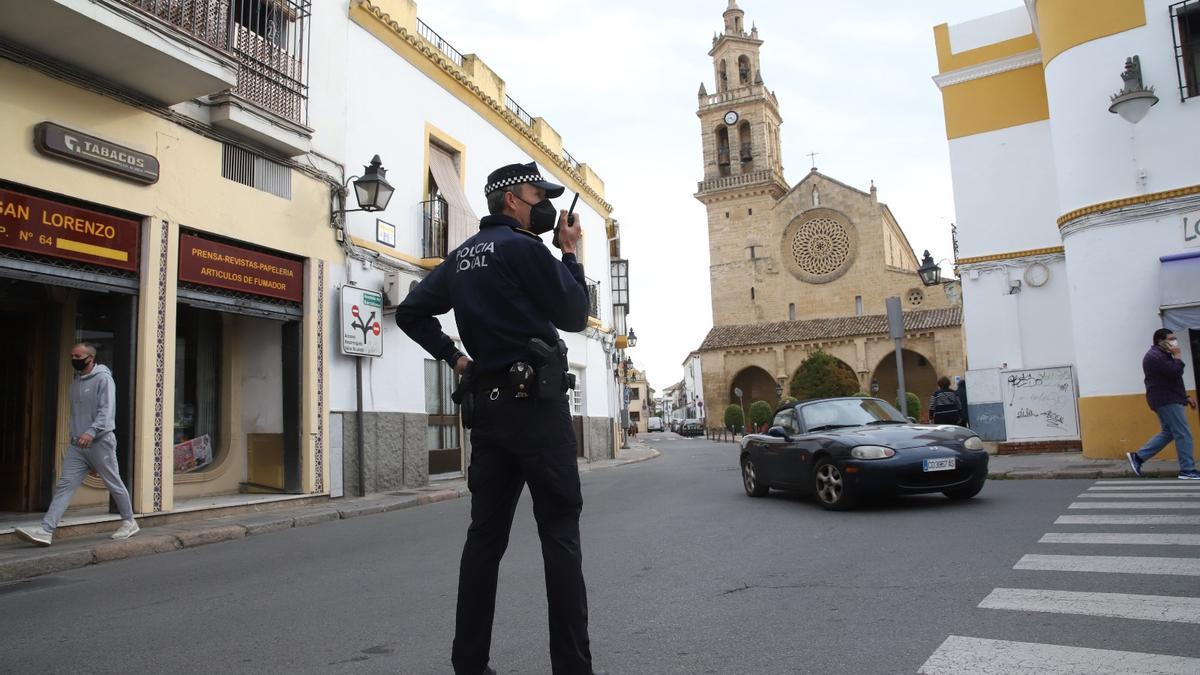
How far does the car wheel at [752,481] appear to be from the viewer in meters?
9.64

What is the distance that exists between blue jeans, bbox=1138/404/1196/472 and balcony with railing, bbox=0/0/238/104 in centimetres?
1133

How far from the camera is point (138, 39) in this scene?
26.3 feet

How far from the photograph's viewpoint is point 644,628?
379 centimetres

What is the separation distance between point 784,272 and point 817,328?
500cm

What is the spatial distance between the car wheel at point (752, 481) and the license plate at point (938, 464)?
7.38ft

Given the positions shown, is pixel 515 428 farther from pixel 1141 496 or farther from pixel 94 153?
pixel 94 153

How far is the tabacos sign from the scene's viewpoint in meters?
7.88

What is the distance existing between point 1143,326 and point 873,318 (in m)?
40.2

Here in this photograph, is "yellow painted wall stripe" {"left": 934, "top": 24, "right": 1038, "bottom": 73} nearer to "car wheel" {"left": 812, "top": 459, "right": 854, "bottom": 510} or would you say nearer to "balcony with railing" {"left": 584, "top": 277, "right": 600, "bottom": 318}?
"balcony with railing" {"left": 584, "top": 277, "right": 600, "bottom": 318}

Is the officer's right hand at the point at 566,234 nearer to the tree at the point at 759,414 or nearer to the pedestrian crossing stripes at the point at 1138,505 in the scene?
the pedestrian crossing stripes at the point at 1138,505

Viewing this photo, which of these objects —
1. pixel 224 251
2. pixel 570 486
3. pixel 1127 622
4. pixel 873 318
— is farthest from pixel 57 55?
pixel 873 318

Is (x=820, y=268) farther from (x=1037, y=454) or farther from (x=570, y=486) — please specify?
(x=570, y=486)

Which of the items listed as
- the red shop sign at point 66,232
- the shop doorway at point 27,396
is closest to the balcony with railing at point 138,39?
the red shop sign at point 66,232

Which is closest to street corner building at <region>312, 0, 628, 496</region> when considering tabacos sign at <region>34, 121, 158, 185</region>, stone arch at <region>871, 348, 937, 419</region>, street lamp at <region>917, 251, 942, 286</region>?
tabacos sign at <region>34, 121, 158, 185</region>
